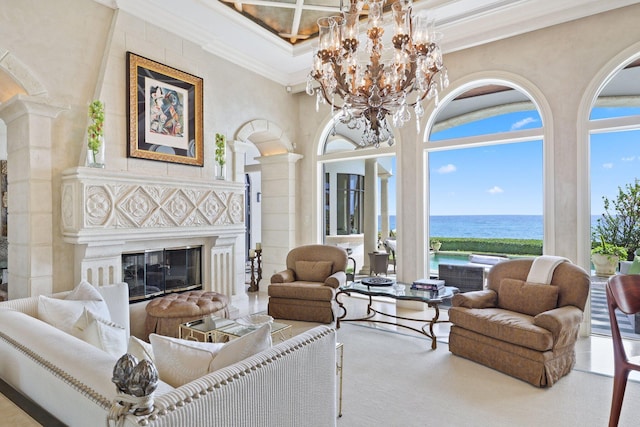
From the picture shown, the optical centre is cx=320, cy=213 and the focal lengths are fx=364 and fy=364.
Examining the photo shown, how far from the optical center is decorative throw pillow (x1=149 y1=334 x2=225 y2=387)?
137cm

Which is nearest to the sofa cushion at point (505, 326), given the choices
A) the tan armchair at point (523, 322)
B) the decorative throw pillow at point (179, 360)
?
the tan armchair at point (523, 322)

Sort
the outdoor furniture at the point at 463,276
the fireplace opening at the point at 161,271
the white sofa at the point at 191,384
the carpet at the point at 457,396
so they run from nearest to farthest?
the white sofa at the point at 191,384
the carpet at the point at 457,396
the fireplace opening at the point at 161,271
the outdoor furniture at the point at 463,276

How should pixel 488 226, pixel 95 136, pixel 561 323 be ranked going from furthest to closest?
pixel 488 226 → pixel 95 136 → pixel 561 323

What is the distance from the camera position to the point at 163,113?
439 cm

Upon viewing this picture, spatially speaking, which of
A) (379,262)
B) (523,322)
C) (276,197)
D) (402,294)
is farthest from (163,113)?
(523,322)

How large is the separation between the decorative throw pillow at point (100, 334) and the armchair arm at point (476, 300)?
2.84m

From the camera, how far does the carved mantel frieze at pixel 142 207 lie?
3.45m

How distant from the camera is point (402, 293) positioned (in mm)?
4012

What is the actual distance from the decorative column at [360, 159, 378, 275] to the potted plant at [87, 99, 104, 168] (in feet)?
13.4

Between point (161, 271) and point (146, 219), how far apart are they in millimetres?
814

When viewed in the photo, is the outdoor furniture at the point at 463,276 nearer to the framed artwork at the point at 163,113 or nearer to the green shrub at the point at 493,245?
the green shrub at the point at 493,245

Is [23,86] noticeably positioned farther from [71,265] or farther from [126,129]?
[71,265]

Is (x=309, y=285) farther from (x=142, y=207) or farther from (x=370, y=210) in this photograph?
(x=370, y=210)

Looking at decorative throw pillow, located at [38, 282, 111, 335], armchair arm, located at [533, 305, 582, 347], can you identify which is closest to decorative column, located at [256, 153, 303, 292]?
decorative throw pillow, located at [38, 282, 111, 335]
